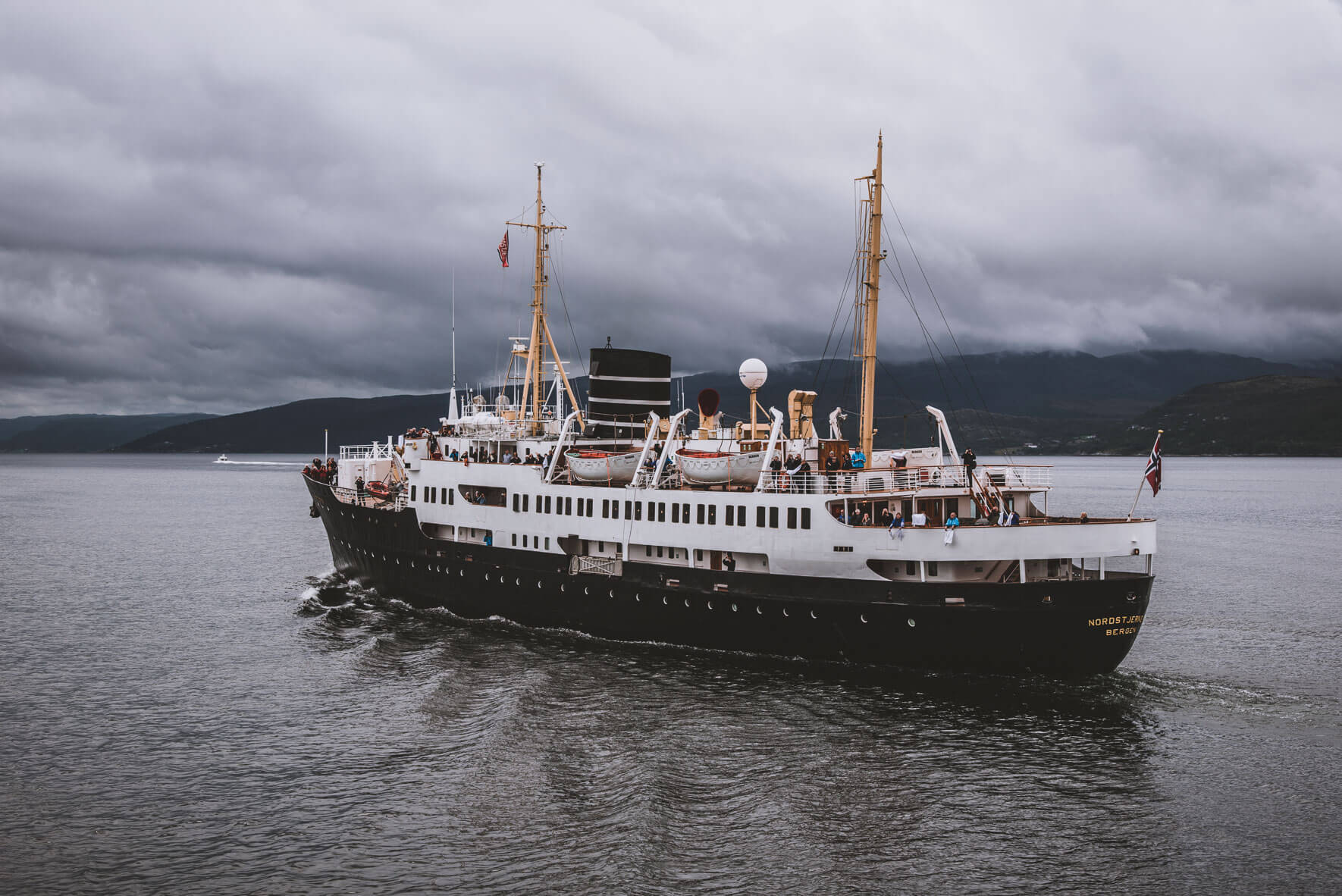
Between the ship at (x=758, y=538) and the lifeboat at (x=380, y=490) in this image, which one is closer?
the ship at (x=758, y=538)

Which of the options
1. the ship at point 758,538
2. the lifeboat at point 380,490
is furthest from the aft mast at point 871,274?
the lifeboat at point 380,490

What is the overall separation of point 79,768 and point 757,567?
814 inches

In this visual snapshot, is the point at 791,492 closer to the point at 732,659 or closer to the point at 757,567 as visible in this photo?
the point at 757,567

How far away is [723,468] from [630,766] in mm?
12888

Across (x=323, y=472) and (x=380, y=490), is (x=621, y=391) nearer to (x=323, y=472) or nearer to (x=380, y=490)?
(x=380, y=490)

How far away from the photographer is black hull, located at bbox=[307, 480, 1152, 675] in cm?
2884

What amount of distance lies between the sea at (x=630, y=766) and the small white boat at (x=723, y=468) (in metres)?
6.36

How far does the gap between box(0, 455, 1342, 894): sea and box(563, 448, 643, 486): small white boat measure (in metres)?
6.33

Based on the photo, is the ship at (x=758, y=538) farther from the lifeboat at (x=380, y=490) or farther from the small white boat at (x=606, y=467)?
the lifeboat at (x=380, y=490)

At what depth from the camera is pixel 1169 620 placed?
43875 millimetres

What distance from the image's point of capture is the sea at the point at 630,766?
62.3ft

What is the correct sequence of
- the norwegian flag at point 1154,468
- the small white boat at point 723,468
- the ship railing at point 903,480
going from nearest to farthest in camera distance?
the norwegian flag at point 1154,468 → the ship railing at point 903,480 → the small white boat at point 723,468

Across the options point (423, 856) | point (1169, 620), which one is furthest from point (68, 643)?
point (1169, 620)

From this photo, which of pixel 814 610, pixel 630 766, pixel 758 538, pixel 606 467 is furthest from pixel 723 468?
pixel 630 766
